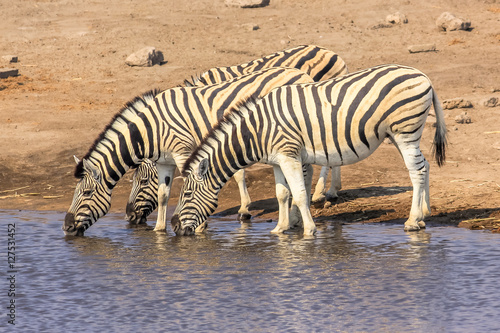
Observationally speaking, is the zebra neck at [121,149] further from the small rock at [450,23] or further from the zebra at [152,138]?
the small rock at [450,23]

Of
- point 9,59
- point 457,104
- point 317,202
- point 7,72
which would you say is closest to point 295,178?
point 317,202

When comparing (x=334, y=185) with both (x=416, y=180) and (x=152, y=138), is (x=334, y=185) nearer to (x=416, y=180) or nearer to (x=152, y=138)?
(x=416, y=180)

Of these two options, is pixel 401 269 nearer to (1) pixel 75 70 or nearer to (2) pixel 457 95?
(2) pixel 457 95

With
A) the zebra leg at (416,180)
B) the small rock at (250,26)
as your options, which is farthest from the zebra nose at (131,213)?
the small rock at (250,26)

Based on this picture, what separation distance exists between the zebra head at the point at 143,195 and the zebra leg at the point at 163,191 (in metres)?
0.65

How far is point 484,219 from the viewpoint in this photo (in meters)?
11.3

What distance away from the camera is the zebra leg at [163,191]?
11.8 metres

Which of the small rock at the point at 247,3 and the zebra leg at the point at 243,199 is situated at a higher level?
the small rock at the point at 247,3

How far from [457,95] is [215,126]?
31.0ft

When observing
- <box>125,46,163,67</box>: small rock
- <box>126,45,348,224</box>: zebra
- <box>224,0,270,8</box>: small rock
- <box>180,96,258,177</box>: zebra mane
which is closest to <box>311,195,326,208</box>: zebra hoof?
<box>126,45,348,224</box>: zebra

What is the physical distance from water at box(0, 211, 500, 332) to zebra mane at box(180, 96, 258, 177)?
3.12ft

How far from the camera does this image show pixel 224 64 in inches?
870

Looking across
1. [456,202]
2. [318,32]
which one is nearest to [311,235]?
[456,202]

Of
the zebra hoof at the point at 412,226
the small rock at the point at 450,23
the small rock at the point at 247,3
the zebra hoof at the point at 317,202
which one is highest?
the small rock at the point at 247,3
